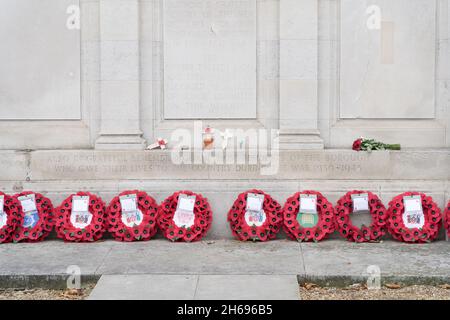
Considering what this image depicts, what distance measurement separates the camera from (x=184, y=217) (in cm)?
1083

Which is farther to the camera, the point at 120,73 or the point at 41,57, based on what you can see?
the point at 41,57

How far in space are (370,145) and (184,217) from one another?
11.4 feet

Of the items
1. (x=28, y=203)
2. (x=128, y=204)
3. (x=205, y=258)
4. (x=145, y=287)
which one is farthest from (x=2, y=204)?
(x=145, y=287)

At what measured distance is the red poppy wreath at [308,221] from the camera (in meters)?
10.7

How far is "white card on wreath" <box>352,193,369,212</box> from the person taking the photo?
1074 cm

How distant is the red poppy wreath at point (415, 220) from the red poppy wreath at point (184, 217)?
301 centimetres

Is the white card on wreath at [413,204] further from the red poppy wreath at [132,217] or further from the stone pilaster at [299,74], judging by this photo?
the red poppy wreath at [132,217]

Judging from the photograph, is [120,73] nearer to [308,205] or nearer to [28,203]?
[28,203]

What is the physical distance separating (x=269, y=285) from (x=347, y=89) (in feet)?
16.2

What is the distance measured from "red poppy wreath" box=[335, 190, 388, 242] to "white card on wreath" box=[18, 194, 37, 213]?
5020 mm

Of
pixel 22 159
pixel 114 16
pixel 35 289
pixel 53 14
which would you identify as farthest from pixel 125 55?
pixel 35 289

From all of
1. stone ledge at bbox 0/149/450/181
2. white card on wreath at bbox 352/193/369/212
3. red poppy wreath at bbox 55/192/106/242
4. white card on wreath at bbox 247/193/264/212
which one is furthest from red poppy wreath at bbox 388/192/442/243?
red poppy wreath at bbox 55/192/106/242

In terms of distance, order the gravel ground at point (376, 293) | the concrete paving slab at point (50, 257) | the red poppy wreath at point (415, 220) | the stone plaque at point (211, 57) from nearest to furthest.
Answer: the gravel ground at point (376, 293)
the concrete paving slab at point (50, 257)
the red poppy wreath at point (415, 220)
the stone plaque at point (211, 57)

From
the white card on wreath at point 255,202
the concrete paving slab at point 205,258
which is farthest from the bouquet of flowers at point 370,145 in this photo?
the concrete paving slab at point 205,258
